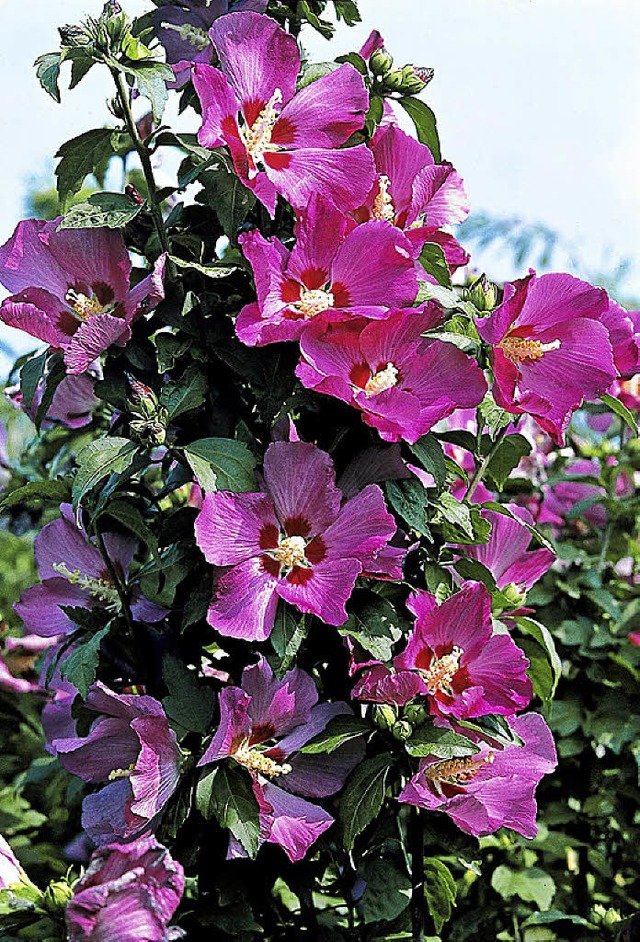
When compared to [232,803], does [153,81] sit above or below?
above

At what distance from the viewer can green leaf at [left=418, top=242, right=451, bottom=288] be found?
112 cm

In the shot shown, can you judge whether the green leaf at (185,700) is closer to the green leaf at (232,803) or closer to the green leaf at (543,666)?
the green leaf at (232,803)

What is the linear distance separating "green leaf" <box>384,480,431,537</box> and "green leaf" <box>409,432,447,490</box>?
0.02 metres

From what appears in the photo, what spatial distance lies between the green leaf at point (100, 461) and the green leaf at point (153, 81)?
0.95ft

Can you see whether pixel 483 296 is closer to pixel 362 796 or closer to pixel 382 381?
pixel 382 381

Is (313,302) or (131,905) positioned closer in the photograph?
(131,905)

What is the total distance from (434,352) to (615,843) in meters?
1.39

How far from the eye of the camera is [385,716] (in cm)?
104

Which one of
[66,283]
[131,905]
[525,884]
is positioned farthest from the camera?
[525,884]

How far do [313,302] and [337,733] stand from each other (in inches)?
16.0

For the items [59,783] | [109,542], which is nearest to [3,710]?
[59,783]

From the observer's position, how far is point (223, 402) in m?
1.08

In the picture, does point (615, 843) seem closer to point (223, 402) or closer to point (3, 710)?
point (3, 710)

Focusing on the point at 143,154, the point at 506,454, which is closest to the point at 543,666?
the point at 506,454
